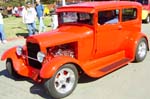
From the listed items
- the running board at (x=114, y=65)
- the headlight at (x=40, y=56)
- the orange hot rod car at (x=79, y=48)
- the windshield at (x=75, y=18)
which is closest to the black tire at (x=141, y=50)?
the orange hot rod car at (x=79, y=48)

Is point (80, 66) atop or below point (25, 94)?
atop

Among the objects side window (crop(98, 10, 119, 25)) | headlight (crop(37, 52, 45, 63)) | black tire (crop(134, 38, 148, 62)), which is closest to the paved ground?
black tire (crop(134, 38, 148, 62))

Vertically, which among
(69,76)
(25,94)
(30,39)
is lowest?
(25,94)

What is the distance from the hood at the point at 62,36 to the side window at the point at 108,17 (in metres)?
0.39

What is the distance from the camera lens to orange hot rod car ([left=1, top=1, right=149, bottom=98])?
550 centimetres

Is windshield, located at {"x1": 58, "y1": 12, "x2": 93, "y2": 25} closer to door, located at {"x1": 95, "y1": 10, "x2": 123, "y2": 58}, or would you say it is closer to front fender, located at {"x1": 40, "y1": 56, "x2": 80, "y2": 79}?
door, located at {"x1": 95, "y1": 10, "x2": 123, "y2": 58}

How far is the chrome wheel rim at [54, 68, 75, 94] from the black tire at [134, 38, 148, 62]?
2609 millimetres

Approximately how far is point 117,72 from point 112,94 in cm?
142

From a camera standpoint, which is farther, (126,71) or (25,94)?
(126,71)

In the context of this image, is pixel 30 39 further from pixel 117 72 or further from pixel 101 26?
pixel 117 72

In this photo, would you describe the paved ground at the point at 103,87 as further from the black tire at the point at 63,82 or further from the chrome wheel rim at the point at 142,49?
the chrome wheel rim at the point at 142,49

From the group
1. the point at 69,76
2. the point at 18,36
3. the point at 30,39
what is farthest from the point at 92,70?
the point at 18,36

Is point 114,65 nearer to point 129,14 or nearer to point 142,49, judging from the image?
point 142,49

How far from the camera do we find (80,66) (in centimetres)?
577
